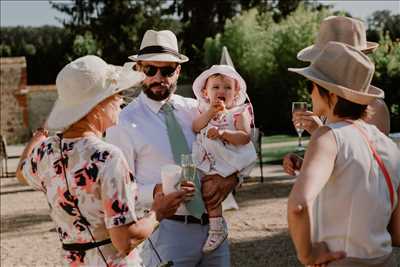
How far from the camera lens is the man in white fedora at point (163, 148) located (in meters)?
3.75

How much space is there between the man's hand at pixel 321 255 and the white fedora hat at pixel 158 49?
170 cm

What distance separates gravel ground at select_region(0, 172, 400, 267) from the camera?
8.26m

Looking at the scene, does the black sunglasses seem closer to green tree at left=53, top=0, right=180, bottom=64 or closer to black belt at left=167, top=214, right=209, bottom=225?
black belt at left=167, top=214, right=209, bottom=225

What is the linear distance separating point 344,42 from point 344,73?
108 cm

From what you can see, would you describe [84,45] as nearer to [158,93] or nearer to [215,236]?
[158,93]

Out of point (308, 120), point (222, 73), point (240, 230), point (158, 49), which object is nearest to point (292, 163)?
point (308, 120)

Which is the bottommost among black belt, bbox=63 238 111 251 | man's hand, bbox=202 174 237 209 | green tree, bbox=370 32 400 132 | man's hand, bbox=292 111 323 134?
green tree, bbox=370 32 400 132

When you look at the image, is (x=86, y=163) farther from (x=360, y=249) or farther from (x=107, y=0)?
(x=107, y=0)

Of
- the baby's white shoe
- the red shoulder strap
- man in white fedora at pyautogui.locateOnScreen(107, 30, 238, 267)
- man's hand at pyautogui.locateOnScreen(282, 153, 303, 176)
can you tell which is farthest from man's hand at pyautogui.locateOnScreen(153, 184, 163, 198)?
the red shoulder strap

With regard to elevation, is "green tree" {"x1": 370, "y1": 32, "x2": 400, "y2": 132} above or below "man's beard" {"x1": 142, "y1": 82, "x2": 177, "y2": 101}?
below

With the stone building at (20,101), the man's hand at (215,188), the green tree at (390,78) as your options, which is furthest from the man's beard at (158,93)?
the stone building at (20,101)

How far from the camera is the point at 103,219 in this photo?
2.87 m

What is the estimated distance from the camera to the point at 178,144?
3.87 m

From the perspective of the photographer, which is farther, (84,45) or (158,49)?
(84,45)
